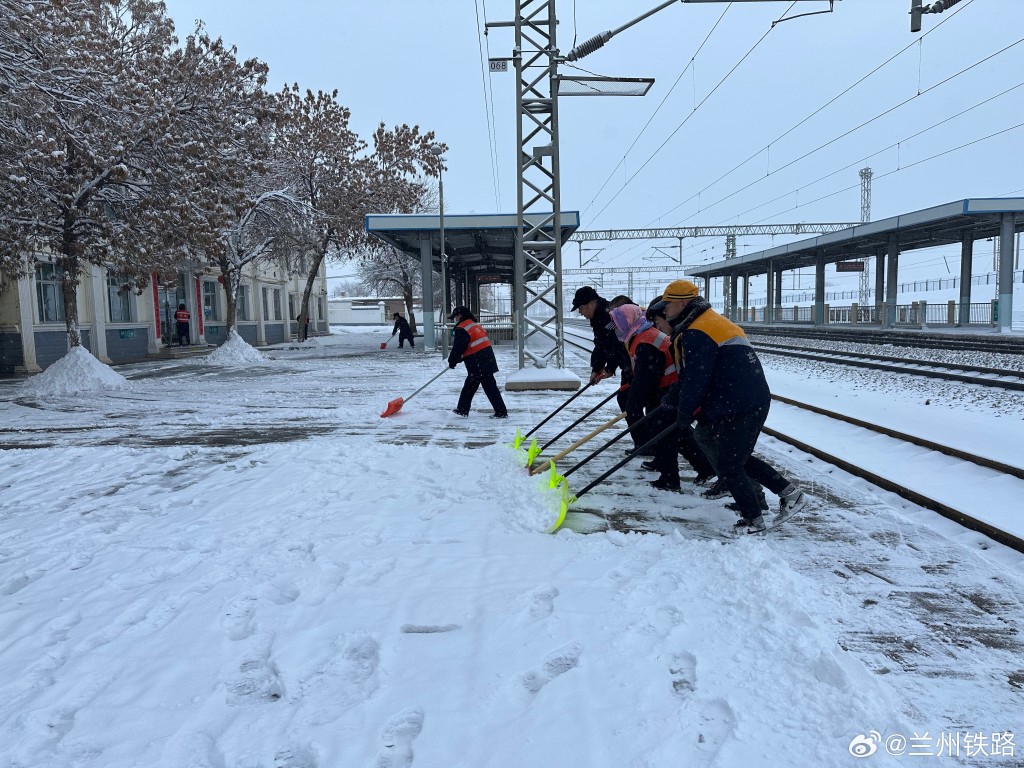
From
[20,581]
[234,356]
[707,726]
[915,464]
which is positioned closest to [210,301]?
[234,356]

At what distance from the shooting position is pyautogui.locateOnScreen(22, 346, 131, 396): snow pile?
12930mm

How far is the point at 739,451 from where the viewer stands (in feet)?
13.6

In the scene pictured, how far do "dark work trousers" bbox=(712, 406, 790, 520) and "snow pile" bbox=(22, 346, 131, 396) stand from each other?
13.0 meters

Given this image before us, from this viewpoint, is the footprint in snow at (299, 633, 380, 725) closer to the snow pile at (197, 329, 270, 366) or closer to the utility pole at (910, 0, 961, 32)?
the utility pole at (910, 0, 961, 32)

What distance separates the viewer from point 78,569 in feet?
12.9

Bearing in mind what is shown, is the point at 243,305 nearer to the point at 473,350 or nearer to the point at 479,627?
the point at 473,350

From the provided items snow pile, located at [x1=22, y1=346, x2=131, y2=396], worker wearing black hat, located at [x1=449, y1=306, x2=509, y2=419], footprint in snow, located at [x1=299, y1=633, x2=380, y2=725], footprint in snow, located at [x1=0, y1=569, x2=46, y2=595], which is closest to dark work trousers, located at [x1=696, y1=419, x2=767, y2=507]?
footprint in snow, located at [x1=299, y1=633, x2=380, y2=725]

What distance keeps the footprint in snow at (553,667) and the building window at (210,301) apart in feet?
101

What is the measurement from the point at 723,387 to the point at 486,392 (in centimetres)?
514

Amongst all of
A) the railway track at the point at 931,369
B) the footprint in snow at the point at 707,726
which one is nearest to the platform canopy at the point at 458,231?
the railway track at the point at 931,369

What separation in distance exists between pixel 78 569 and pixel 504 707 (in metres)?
2.87

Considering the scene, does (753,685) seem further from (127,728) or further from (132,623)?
(132,623)

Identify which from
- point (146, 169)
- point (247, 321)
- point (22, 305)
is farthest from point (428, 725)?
point (247, 321)

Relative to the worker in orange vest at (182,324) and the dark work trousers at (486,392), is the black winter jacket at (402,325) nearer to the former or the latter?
the worker in orange vest at (182,324)
